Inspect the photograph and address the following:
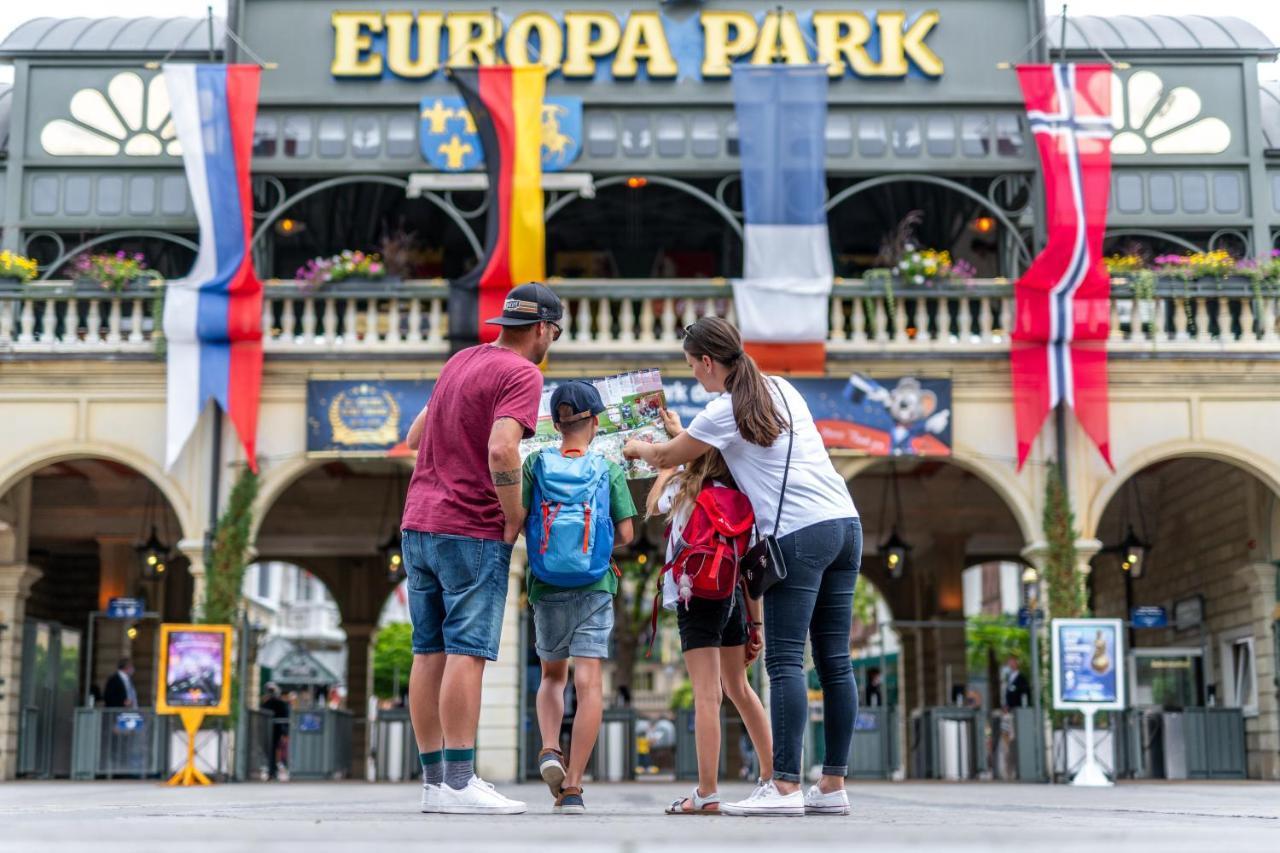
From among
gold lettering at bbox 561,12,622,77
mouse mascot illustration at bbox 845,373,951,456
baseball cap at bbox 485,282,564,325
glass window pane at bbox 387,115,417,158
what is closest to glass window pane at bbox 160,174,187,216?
glass window pane at bbox 387,115,417,158

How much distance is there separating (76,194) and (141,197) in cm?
81

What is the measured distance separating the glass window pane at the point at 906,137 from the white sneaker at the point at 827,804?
47.0 ft

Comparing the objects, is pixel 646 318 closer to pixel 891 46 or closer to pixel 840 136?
pixel 840 136

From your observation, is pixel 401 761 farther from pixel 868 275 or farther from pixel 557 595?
pixel 557 595

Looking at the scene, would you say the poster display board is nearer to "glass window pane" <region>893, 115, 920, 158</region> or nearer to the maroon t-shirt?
"glass window pane" <region>893, 115, 920, 158</region>

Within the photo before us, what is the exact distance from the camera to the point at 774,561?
6359mm

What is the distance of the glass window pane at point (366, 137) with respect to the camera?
19875mm

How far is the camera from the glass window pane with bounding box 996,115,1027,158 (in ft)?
65.2

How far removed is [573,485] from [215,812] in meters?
1.84

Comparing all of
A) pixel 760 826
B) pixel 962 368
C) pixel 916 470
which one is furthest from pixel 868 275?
pixel 760 826

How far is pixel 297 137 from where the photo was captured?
783 inches

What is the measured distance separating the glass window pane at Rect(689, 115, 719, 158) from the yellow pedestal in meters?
8.49

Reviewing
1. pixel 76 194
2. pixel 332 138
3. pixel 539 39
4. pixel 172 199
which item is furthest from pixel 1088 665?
pixel 76 194

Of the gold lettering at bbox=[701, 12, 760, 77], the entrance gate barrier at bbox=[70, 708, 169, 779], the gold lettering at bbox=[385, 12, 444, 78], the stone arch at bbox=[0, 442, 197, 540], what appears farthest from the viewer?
the gold lettering at bbox=[701, 12, 760, 77]
